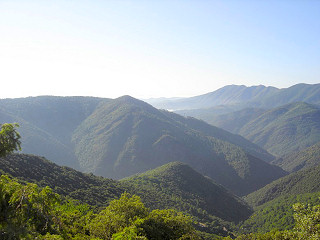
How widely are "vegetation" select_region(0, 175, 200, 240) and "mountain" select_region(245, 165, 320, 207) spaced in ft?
373

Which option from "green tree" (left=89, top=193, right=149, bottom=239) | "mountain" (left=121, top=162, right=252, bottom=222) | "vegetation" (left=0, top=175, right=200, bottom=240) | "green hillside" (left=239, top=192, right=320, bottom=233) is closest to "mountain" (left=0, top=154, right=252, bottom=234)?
"mountain" (left=121, top=162, right=252, bottom=222)

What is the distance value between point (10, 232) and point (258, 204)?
14516 centimetres

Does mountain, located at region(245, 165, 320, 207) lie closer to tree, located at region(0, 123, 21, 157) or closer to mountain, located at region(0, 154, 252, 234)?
mountain, located at region(0, 154, 252, 234)

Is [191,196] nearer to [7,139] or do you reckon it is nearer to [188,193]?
[188,193]

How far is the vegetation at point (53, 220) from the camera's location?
40.1 ft

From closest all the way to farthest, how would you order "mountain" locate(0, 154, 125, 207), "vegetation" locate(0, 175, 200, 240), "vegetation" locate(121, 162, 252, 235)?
"vegetation" locate(0, 175, 200, 240) < "mountain" locate(0, 154, 125, 207) < "vegetation" locate(121, 162, 252, 235)

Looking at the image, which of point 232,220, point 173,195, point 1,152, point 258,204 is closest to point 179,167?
point 173,195

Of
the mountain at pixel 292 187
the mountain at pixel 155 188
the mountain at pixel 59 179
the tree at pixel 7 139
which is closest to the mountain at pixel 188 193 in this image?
the mountain at pixel 155 188

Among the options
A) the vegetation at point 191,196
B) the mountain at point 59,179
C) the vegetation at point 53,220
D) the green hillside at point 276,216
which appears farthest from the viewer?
the green hillside at point 276,216

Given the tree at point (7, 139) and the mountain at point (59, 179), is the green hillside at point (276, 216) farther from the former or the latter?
the tree at point (7, 139)

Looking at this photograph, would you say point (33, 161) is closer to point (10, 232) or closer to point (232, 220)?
point (10, 232)

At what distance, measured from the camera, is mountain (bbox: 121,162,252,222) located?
94688mm

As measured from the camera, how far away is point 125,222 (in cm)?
2203

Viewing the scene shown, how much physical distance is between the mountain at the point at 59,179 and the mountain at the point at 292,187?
91.5 metres
